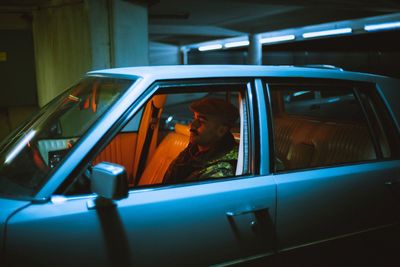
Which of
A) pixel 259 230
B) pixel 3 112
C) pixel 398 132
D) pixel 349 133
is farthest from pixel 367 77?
pixel 3 112

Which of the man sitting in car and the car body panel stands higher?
the man sitting in car

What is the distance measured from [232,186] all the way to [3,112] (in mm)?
7985

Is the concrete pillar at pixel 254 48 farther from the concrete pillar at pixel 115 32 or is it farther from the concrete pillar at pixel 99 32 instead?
the concrete pillar at pixel 99 32

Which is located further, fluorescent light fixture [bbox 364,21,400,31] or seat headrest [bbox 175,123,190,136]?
fluorescent light fixture [bbox 364,21,400,31]

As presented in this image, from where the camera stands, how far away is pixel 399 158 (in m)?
3.00

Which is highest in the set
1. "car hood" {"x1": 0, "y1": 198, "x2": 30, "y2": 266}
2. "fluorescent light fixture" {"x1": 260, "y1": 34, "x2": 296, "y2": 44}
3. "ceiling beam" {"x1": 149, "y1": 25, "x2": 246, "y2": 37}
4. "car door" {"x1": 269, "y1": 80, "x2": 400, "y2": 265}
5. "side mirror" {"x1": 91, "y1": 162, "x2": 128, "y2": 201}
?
"ceiling beam" {"x1": 149, "y1": 25, "x2": 246, "y2": 37}

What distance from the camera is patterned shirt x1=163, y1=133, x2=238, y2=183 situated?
2.78 meters

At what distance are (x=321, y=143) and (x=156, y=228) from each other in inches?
99.2

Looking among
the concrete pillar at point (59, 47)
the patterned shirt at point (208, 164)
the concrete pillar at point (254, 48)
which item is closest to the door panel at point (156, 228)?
the patterned shirt at point (208, 164)

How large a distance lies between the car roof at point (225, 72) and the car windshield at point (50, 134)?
131 mm

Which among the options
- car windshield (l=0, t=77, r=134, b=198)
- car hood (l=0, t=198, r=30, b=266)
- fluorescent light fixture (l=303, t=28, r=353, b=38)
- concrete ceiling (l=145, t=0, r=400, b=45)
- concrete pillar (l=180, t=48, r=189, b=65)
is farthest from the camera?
concrete pillar (l=180, t=48, r=189, b=65)

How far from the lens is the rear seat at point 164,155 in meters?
3.42

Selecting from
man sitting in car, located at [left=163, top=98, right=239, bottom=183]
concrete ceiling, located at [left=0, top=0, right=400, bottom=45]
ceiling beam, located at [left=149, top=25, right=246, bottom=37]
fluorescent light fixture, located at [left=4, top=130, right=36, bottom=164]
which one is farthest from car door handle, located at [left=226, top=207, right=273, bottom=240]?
ceiling beam, located at [left=149, top=25, right=246, bottom=37]

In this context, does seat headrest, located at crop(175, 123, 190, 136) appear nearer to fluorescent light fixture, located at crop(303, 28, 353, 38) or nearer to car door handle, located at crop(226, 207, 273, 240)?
car door handle, located at crop(226, 207, 273, 240)
